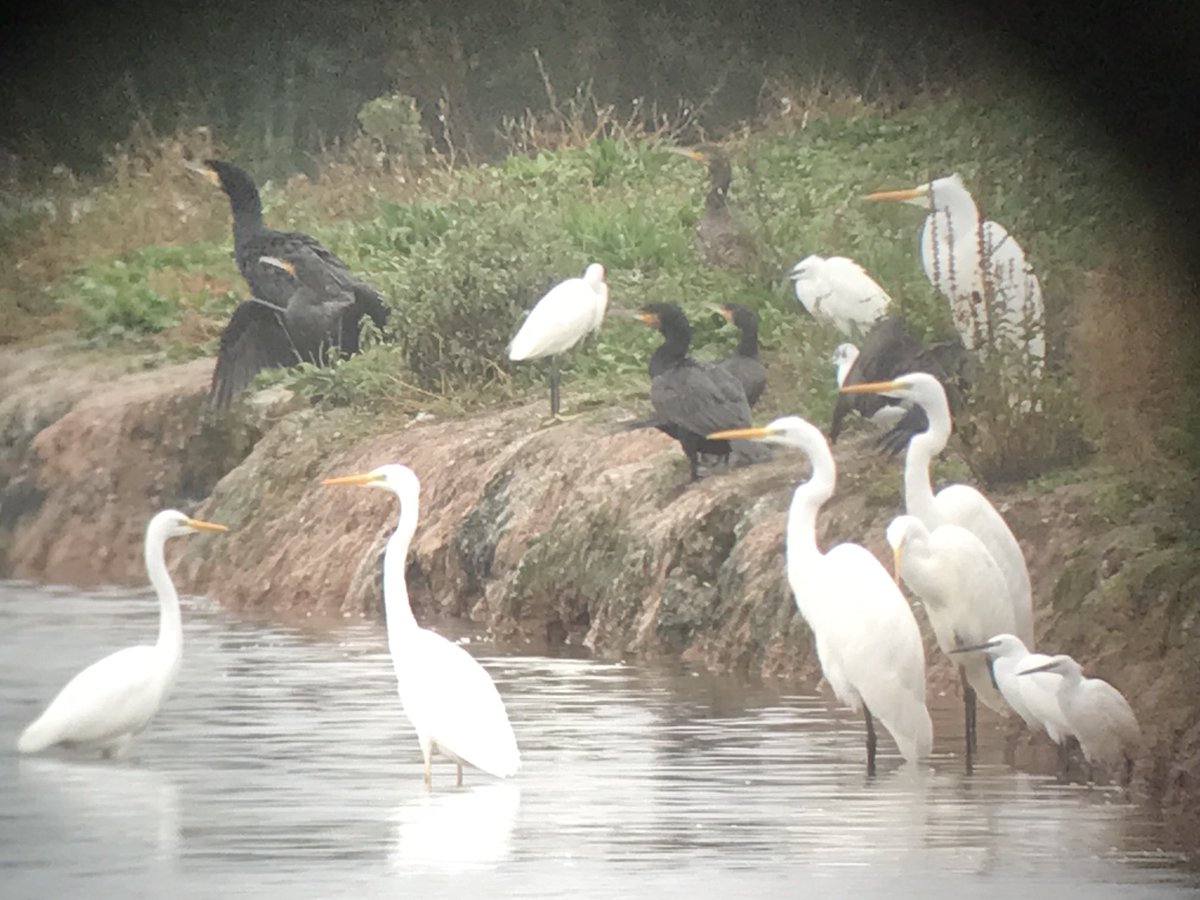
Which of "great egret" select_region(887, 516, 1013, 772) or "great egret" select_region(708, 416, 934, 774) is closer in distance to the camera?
"great egret" select_region(708, 416, 934, 774)

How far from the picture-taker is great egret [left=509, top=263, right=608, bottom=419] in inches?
259

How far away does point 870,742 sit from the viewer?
236 inches

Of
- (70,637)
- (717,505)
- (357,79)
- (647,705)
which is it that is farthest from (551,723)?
(357,79)

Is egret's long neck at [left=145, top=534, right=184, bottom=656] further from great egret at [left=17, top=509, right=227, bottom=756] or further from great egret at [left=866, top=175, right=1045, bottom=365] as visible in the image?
great egret at [left=866, top=175, right=1045, bottom=365]

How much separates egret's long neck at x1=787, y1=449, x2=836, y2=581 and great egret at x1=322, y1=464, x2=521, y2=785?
0.73m

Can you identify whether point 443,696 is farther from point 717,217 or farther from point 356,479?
point 717,217

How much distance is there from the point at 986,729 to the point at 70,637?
2.10 metres

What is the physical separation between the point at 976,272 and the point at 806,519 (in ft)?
3.12

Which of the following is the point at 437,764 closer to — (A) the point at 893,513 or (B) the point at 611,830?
(B) the point at 611,830

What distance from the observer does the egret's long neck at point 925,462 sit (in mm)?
6273

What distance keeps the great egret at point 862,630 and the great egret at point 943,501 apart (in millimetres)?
302

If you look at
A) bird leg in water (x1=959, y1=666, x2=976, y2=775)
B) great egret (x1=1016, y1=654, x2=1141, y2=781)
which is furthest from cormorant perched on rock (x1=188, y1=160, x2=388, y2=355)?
great egret (x1=1016, y1=654, x2=1141, y2=781)

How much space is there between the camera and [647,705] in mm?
6305

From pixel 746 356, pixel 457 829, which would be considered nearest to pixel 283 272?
pixel 746 356
